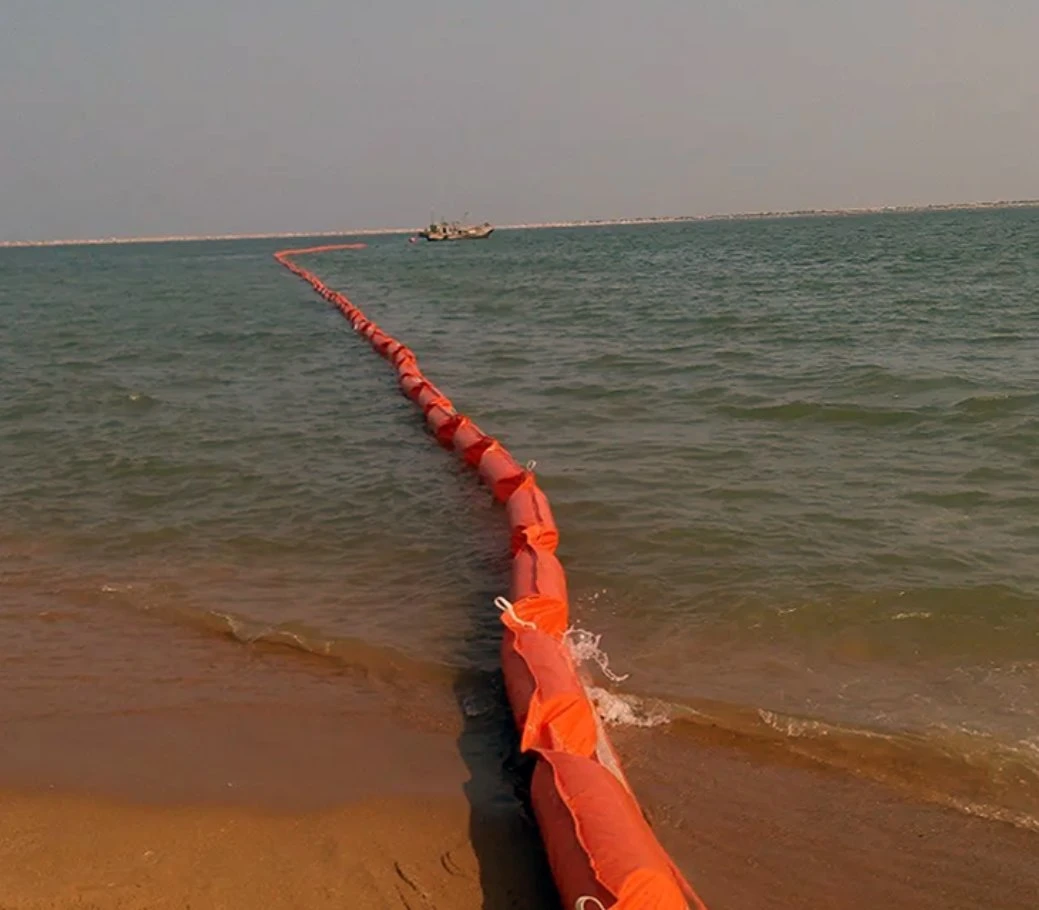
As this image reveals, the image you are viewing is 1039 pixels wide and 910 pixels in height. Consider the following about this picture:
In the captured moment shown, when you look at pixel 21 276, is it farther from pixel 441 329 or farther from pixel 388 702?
pixel 388 702

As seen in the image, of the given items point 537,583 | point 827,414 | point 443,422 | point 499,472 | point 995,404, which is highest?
point 995,404

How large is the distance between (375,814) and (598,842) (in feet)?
4.17

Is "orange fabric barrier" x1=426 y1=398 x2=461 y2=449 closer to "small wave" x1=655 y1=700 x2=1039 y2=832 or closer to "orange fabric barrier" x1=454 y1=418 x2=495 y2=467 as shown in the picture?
"orange fabric barrier" x1=454 y1=418 x2=495 y2=467

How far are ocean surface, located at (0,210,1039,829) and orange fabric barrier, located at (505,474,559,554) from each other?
0.29m

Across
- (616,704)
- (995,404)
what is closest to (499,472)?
(616,704)

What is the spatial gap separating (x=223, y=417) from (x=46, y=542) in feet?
16.6

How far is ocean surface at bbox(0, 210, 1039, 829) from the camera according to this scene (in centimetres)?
568

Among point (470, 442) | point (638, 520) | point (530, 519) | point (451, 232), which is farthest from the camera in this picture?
point (451, 232)

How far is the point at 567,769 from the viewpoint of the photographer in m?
4.15

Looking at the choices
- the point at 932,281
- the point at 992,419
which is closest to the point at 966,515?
the point at 992,419

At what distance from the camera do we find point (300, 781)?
4730mm

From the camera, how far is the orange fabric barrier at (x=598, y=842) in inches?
137

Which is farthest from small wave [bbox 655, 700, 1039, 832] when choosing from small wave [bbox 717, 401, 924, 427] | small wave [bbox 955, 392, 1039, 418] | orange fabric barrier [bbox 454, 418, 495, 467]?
small wave [bbox 955, 392, 1039, 418]

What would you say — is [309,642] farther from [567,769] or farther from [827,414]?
[827,414]
